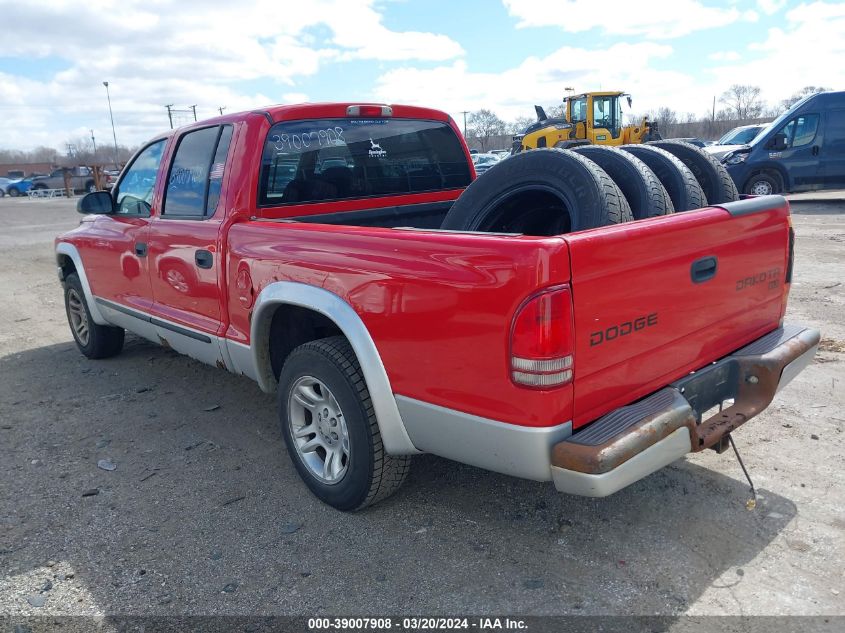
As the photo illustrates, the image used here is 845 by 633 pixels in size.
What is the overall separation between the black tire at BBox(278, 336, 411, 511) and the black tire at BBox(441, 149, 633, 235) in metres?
0.88

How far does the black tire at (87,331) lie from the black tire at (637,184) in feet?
14.6

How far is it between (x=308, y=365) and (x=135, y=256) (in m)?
2.14

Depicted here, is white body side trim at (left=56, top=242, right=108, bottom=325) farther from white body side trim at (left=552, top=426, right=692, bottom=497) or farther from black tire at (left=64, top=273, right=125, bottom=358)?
white body side trim at (left=552, top=426, right=692, bottom=497)

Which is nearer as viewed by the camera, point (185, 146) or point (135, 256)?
point (185, 146)

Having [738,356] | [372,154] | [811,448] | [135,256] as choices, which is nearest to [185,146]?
[135,256]

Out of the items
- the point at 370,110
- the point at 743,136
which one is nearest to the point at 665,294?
the point at 370,110

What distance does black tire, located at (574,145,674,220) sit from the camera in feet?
10.1

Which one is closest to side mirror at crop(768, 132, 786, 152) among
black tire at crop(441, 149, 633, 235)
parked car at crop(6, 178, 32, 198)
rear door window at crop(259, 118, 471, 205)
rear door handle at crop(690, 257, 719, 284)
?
rear door window at crop(259, 118, 471, 205)

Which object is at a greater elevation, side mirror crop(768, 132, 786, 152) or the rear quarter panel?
side mirror crop(768, 132, 786, 152)

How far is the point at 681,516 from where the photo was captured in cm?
307

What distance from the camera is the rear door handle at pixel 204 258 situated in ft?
12.5

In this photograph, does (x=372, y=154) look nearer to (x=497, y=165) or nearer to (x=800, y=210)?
(x=497, y=165)

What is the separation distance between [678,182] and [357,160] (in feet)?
6.38

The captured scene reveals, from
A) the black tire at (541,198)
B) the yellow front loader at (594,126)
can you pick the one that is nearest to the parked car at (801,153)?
the yellow front loader at (594,126)
